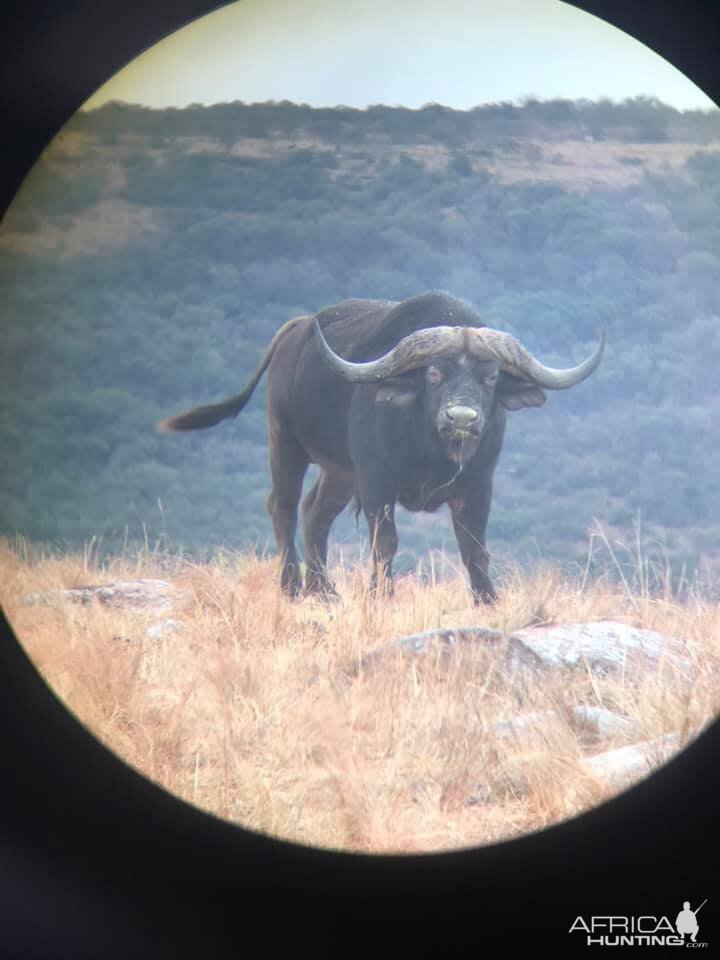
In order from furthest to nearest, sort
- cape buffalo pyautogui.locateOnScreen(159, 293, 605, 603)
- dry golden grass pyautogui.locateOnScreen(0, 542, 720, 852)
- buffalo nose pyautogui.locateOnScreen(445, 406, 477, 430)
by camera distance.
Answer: cape buffalo pyautogui.locateOnScreen(159, 293, 605, 603) < buffalo nose pyautogui.locateOnScreen(445, 406, 477, 430) < dry golden grass pyautogui.locateOnScreen(0, 542, 720, 852)

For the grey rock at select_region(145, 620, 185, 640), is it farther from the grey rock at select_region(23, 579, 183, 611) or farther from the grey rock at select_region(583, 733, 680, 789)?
the grey rock at select_region(583, 733, 680, 789)

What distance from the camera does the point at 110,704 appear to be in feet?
17.4

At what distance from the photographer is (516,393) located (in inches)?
280

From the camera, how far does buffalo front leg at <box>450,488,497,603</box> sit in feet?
23.2

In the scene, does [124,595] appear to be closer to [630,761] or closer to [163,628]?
[163,628]

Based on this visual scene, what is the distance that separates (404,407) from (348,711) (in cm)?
236

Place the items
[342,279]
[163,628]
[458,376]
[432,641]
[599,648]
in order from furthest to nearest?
1. [342,279]
2. [458,376]
3. [163,628]
4. [599,648]
5. [432,641]

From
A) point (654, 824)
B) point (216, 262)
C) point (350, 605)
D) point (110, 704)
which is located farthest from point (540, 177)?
point (654, 824)

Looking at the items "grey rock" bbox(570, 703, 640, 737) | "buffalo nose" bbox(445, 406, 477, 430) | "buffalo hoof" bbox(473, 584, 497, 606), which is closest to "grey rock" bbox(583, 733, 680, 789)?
"grey rock" bbox(570, 703, 640, 737)

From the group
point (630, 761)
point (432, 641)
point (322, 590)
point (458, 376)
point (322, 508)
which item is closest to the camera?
point (630, 761)

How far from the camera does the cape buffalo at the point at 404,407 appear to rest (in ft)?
22.6

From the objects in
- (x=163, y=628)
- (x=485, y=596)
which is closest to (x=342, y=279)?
(x=485, y=596)

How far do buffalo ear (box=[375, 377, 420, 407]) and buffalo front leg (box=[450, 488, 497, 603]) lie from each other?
600 millimetres

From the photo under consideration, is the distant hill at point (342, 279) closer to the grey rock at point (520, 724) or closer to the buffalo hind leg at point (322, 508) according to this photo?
the buffalo hind leg at point (322, 508)
